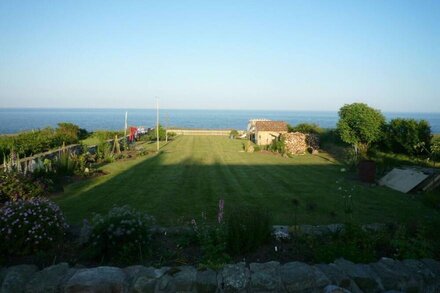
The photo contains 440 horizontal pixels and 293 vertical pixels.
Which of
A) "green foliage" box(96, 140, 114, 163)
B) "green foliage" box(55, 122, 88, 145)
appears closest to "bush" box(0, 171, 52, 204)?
"green foliage" box(96, 140, 114, 163)

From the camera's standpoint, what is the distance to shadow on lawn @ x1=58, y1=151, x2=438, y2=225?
9703 mm

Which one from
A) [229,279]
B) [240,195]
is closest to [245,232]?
[229,279]

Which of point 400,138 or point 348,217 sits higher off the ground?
point 400,138

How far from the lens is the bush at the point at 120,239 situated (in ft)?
17.1

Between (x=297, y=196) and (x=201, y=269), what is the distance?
8.00m

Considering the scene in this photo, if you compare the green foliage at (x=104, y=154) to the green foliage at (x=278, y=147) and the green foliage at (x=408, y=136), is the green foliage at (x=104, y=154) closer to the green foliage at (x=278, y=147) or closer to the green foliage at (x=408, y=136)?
the green foliage at (x=278, y=147)

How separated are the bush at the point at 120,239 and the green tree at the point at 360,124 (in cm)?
1650

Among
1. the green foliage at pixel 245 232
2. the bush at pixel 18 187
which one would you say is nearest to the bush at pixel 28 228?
the green foliage at pixel 245 232

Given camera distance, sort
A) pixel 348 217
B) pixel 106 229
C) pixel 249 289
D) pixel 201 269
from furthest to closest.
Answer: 1. pixel 348 217
2. pixel 106 229
3. pixel 201 269
4. pixel 249 289

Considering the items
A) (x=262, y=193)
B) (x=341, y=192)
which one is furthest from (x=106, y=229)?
(x=341, y=192)

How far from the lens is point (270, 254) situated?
5.57m

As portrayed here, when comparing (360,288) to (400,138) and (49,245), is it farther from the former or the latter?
(400,138)

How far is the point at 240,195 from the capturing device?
1226cm

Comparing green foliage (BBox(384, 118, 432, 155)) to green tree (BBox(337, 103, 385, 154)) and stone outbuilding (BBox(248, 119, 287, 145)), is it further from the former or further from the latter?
stone outbuilding (BBox(248, 119, 287, 145))
